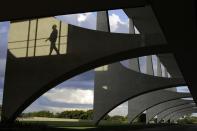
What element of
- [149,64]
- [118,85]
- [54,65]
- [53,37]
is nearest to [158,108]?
[149,64]

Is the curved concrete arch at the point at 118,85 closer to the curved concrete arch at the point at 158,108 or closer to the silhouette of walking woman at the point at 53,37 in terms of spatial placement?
the silhouette of walking woman at the point at 53,37

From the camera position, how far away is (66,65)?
78.3 ft

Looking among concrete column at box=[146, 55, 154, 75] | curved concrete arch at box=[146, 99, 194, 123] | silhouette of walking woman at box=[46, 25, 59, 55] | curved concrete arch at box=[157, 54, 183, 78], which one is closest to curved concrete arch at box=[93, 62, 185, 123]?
curved concrete arch at box=[157, 54, 183, 78]

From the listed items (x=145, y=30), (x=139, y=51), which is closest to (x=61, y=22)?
(x=139, y=51)

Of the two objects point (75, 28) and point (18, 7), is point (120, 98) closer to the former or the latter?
point (75, 28)

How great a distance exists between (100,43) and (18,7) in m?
11.7

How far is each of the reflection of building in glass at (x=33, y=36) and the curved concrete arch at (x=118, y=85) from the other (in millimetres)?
14399

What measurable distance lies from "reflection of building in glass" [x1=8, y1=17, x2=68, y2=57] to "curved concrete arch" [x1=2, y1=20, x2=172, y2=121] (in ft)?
1.45

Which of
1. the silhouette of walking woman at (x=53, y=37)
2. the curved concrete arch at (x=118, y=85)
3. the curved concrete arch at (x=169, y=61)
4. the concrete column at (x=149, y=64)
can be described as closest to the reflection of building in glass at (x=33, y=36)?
the silhouette of walking woman at (x=53, y=37)

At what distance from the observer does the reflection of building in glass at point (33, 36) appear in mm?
24875

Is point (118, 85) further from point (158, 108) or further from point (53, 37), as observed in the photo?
point (158, 108)

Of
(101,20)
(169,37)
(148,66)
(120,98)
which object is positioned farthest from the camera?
(148,66)

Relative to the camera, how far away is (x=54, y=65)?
952 inches

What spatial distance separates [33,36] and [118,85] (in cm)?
1626
